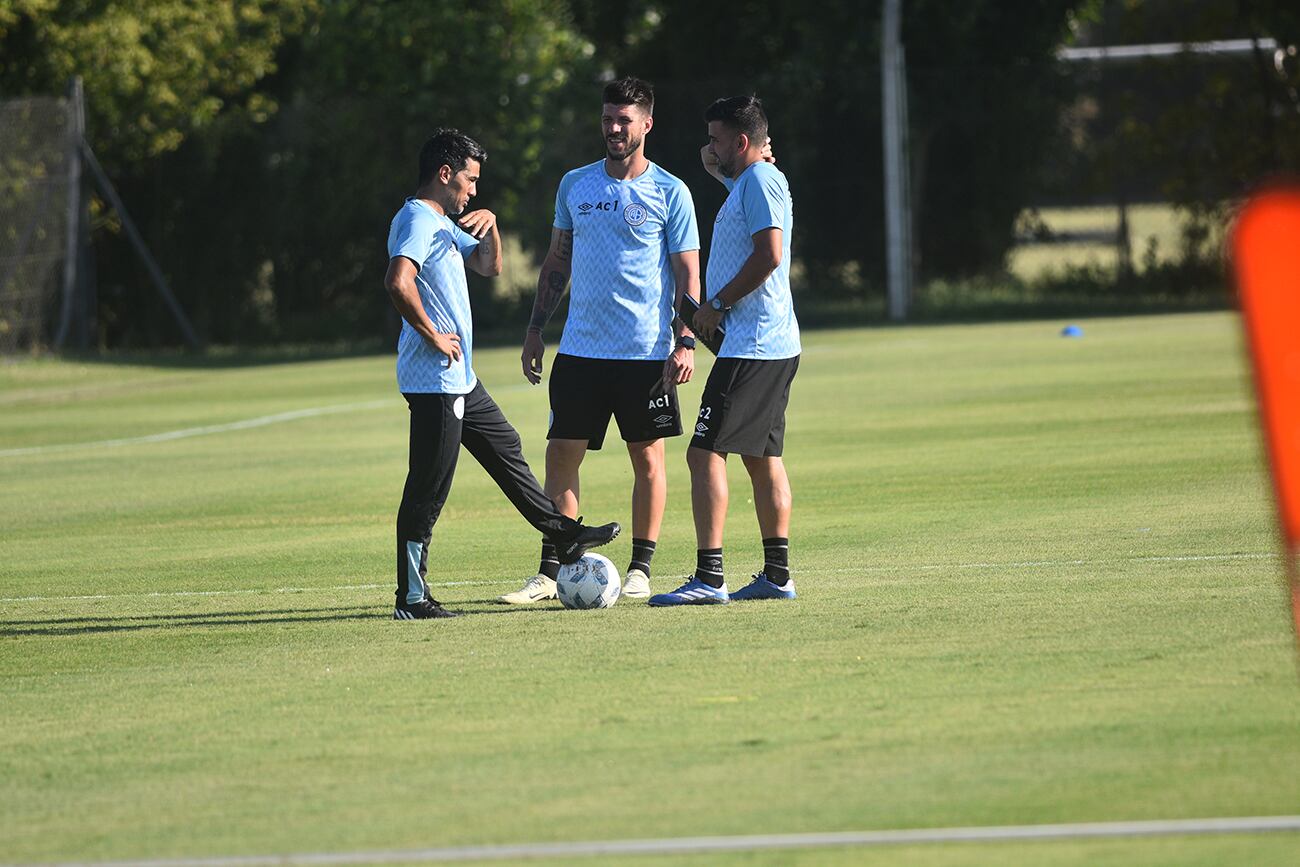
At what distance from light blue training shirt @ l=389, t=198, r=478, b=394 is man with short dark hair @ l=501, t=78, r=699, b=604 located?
448 mm

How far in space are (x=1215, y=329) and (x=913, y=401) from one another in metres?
9.02

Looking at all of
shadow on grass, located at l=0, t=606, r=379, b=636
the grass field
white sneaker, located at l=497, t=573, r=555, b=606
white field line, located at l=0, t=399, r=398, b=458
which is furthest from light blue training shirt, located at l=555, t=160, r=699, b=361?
white field line, located at l=0, t=399, r=398, b=458

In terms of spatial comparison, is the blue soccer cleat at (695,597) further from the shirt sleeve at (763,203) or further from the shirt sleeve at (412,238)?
the shirt sleeve at (412,238)

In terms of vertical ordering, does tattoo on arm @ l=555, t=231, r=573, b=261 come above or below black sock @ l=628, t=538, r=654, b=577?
above

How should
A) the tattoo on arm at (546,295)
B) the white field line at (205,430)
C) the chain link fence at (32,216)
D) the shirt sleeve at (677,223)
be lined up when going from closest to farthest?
the shirt sleeve at (677,223)
the tattoo on arm at (546,295)
the white field line at (205,430)
the chain link fence at (32,216)

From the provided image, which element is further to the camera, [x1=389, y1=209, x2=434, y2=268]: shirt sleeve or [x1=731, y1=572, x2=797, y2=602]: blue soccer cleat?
[x1=731, y1=572, x2=797, y2=602]: blue soccer cleat

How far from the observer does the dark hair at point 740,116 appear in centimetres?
884

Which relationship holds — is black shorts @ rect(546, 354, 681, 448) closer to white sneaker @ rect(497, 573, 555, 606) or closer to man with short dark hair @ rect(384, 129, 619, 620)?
man with short dark hair @ rect(384, 129, 619, 620)

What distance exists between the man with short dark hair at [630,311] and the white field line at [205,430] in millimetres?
9520

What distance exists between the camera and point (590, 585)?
8.87 meters

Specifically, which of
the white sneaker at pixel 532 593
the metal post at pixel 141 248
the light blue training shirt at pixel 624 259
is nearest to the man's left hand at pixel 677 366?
the light blue training shirt at pixel 624 259

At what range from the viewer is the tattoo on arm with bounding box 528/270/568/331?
948cm

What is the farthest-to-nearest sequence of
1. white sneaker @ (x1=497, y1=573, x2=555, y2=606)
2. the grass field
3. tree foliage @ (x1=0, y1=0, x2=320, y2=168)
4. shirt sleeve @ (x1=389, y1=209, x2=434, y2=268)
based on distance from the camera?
Answer: 1. tree foliage @ (x1=0, y1=0, x2=320, y2=168)
2. white sneaker @ (x1=497, y1=573, x2=555, y2=606)
3. shirt sleeve @ (x1=389, y1=209, x2=434, y2=268)
4. the grass field

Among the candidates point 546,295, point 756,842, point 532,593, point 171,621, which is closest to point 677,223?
point 546,295
